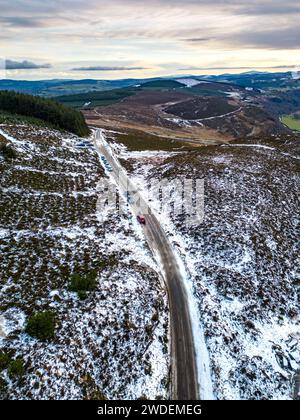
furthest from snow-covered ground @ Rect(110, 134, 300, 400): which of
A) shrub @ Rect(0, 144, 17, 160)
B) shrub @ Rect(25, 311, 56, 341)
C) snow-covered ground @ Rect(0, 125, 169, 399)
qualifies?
shrub @ Rect(0, 144, 17, 160)

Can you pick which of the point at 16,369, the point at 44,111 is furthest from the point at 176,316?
the point at 44,111

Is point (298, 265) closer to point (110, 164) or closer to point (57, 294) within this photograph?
point (57, 294)

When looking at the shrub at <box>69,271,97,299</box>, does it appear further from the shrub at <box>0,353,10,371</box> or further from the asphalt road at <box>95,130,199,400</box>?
the asphalt road at <box>95,130,199,400</box>

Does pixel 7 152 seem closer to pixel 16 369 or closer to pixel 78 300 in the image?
pixel 78 300

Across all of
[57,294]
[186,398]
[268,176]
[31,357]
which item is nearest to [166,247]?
[57,294]

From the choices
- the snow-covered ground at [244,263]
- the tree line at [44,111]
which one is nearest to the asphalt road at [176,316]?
the snow-covered ground at [244,263]

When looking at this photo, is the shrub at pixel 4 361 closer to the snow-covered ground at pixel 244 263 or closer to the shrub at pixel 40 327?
the shrub at pixel 40 327
